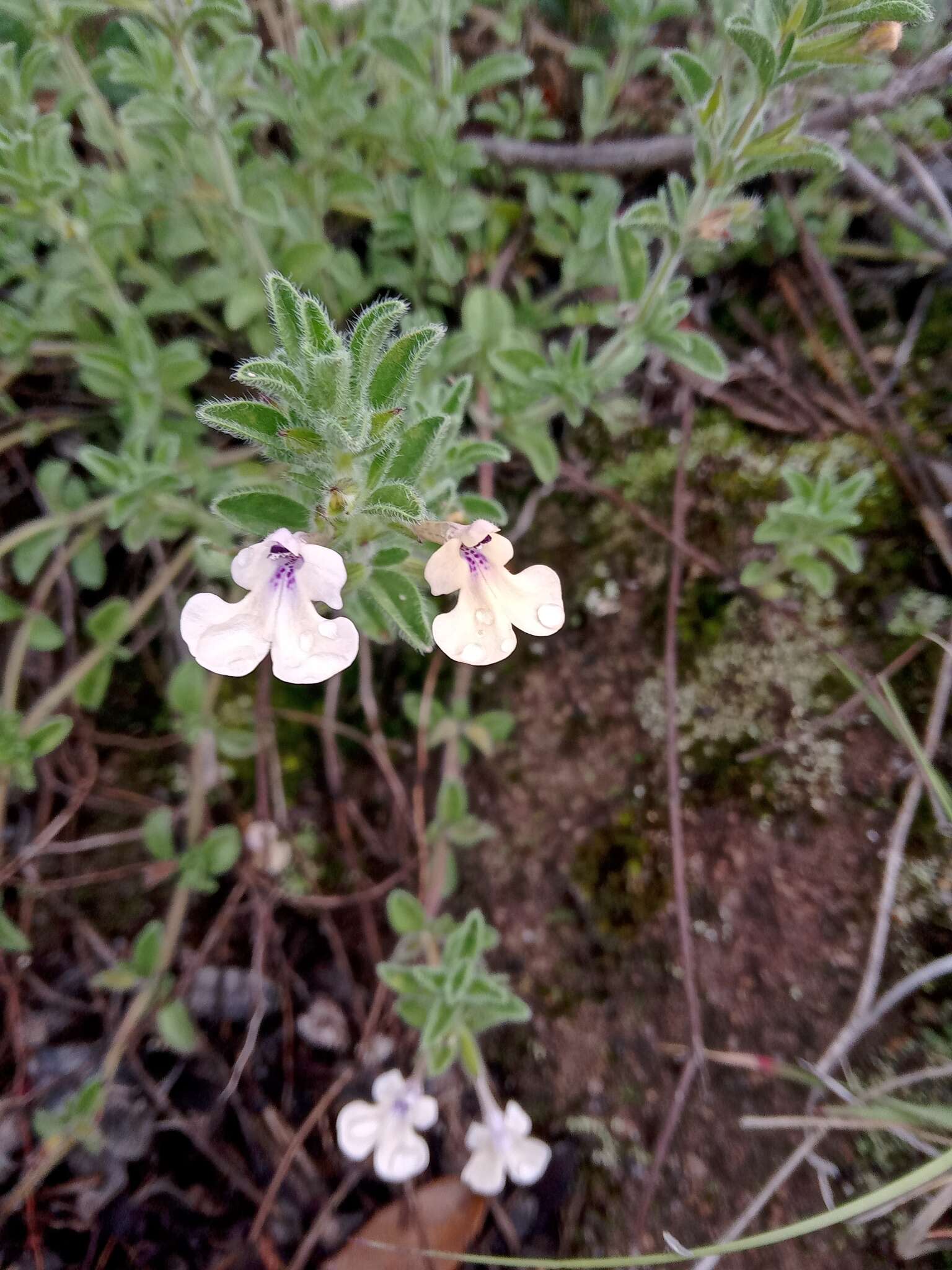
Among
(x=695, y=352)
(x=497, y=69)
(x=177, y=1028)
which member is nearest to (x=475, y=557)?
(x=695, y=352)

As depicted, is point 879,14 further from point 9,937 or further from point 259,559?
point 9,937

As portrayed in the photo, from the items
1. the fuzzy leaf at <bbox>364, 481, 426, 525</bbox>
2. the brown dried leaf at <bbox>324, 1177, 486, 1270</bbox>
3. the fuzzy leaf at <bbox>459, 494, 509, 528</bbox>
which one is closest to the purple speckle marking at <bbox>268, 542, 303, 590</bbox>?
the fuzzy leaf at <bbox>364, 481, 426, 525</bbox>

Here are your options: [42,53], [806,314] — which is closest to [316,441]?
[42,53]

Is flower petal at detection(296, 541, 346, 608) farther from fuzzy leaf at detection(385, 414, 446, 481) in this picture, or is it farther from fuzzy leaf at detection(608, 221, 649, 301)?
fuzzy leaf at detection(608, 221, 649, 301)

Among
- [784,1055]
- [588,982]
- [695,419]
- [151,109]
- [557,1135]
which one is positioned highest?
[151,109]

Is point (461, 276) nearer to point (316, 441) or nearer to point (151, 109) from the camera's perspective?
point (151, 109)
